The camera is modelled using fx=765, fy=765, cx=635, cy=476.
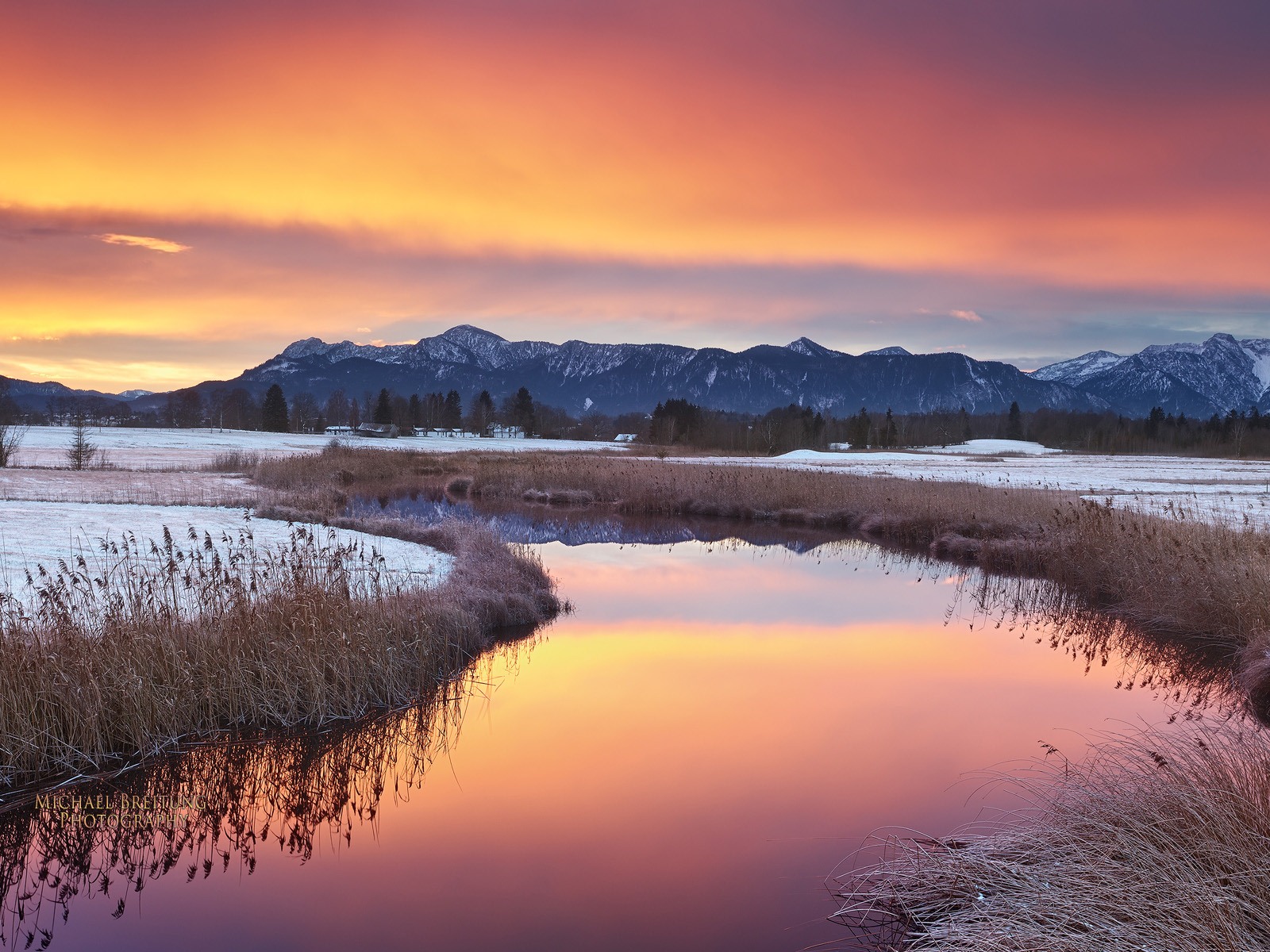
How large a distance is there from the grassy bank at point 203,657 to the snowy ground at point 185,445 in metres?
37.5

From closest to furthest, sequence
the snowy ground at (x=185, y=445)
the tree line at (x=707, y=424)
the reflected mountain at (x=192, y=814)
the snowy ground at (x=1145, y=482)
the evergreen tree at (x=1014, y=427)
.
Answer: the reflected mountain at (x=192, y=814) < the snowy ground at (x=1145, y=482) < the snowy ground at (x=185, y=445) < the tree line at (x=707, y=424) < the evergreen tree at (x=1014, y=427)

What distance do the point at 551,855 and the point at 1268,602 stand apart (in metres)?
13.2

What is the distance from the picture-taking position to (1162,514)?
82.8 ft

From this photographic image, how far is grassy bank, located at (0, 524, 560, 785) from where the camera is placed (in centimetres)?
805

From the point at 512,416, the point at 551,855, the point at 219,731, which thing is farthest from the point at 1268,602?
the point at 512,416

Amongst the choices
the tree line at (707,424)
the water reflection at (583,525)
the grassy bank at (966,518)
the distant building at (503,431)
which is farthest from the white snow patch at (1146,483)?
the distant building at (503,431)

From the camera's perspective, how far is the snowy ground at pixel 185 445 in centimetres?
5022

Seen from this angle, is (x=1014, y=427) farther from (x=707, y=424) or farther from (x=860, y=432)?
(x=707, y=424)

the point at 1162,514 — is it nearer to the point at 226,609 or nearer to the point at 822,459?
the point at 226,609

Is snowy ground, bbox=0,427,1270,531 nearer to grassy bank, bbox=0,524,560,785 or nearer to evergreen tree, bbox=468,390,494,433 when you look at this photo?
grassy bank, bbox=0,524,560,785

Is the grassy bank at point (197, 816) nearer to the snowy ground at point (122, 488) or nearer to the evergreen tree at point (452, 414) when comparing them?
the snowy ground at point (122, 488)

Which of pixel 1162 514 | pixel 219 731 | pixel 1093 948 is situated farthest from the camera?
pixel 1162 514

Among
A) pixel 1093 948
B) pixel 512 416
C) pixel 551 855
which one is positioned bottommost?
pixel 551 855

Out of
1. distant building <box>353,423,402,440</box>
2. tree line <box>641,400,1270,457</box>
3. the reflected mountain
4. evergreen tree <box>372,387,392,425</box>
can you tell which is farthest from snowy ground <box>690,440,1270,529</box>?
evergreen tree <box>372,387,392,425</box>
